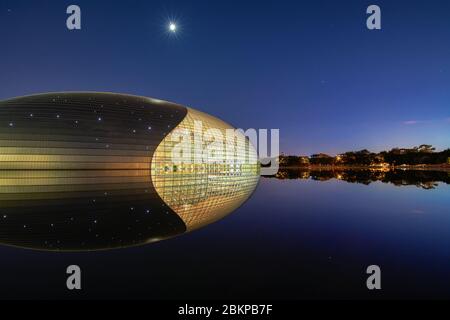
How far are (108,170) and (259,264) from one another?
25.5m

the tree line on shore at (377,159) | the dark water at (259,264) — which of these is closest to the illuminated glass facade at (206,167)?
the dark water at (259,264)

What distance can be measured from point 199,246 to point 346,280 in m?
3.60

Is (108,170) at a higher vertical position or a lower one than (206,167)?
lower

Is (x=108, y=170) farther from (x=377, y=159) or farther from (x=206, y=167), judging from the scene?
(x=377, y=159)

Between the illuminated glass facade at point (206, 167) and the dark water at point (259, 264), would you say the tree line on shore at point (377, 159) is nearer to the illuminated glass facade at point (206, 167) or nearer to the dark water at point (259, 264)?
the illuminated glass facade at point (206, 167)

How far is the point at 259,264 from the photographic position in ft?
20.5

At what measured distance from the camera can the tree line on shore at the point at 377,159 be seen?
12162 cm

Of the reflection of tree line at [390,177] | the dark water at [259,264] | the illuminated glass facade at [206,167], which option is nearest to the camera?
the dark water at [259,264]

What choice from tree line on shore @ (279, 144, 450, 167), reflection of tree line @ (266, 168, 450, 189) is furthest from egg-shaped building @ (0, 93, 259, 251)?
tree line on shore @ (279, 144, 450, 167)

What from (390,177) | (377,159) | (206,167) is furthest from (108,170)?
(377,159)

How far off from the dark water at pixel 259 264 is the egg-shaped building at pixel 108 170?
0.98m

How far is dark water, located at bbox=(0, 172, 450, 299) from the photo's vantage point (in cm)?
499

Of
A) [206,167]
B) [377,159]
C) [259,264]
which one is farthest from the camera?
[377,159]
